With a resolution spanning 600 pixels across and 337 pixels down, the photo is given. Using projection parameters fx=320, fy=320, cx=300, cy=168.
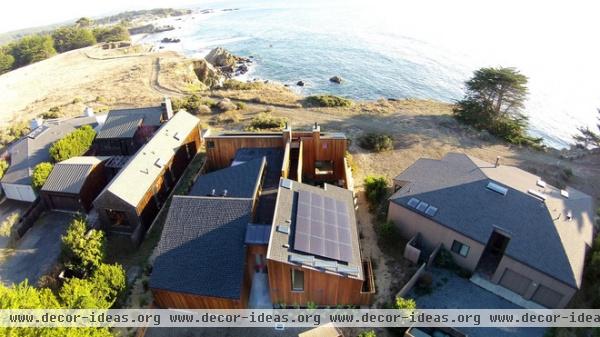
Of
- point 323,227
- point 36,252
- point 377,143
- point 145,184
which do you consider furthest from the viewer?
point 377,143

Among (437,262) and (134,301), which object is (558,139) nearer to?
(437,262)

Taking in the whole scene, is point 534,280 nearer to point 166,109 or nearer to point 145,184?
point 145,184

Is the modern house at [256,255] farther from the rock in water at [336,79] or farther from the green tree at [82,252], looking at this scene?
the rock in water at [336,79]

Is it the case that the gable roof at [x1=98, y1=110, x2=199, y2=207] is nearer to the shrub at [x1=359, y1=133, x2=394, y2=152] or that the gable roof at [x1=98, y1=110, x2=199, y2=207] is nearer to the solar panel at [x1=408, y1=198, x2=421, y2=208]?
the shrub at [x1=359, y1=133, x2=394, y2=152]

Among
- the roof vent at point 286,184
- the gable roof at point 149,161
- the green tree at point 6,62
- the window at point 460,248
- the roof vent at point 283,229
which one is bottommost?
the green tree at point 6,62

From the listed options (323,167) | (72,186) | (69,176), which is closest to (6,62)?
(69,176)

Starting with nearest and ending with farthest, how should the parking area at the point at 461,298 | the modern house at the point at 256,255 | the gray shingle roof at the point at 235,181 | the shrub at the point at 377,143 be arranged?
the modern house at the point at 256,255, the parking area at the point at 461,298, the gray shingle roof at the point at 235,181, the shrub at the point at 377,143

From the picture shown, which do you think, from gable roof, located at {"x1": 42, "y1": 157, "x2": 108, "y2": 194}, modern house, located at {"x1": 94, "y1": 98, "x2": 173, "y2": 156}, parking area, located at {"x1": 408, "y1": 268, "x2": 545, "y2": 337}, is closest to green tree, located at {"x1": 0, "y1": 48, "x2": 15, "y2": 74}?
modern house, located at {"x1": 94, "y1": 98, "x2": 173, "y2": 156}

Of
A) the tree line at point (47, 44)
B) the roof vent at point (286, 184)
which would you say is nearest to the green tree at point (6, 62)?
the tree line at point (47, 44)
